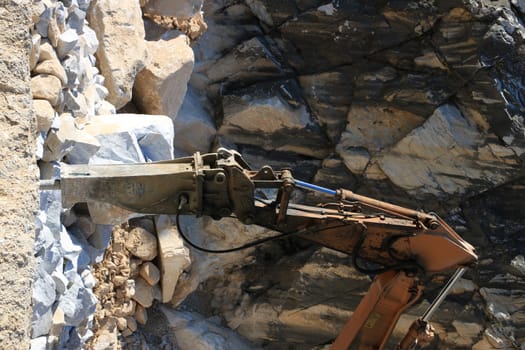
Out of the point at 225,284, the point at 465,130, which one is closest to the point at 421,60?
the point at 465,130

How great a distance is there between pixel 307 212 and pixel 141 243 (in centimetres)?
410

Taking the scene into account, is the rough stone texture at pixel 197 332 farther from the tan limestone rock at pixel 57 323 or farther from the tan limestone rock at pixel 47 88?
the tan limestone rock at pixel 47 88

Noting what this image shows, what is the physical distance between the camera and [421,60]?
11.1 meters

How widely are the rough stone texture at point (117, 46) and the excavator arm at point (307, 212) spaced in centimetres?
266

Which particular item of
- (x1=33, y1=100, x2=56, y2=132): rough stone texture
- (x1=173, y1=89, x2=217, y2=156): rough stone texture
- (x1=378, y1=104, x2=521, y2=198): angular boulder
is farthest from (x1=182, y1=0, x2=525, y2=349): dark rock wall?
(x1=33, y1=100, x2=56, y2=132): rough stone texture

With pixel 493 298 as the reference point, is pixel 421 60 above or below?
above

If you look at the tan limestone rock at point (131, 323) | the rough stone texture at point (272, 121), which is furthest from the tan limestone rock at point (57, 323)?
the rough stone texture at point (272, 121)

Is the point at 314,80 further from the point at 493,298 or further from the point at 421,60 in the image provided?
the point at 493,298

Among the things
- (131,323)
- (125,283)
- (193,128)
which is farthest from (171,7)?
(131,323)

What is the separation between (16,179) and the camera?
463 centimetres

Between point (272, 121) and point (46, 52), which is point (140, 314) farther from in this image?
point (46, 52)

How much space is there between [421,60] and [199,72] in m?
2.94

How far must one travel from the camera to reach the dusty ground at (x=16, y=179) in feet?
13.9

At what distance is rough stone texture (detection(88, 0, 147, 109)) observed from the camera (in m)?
8.30
